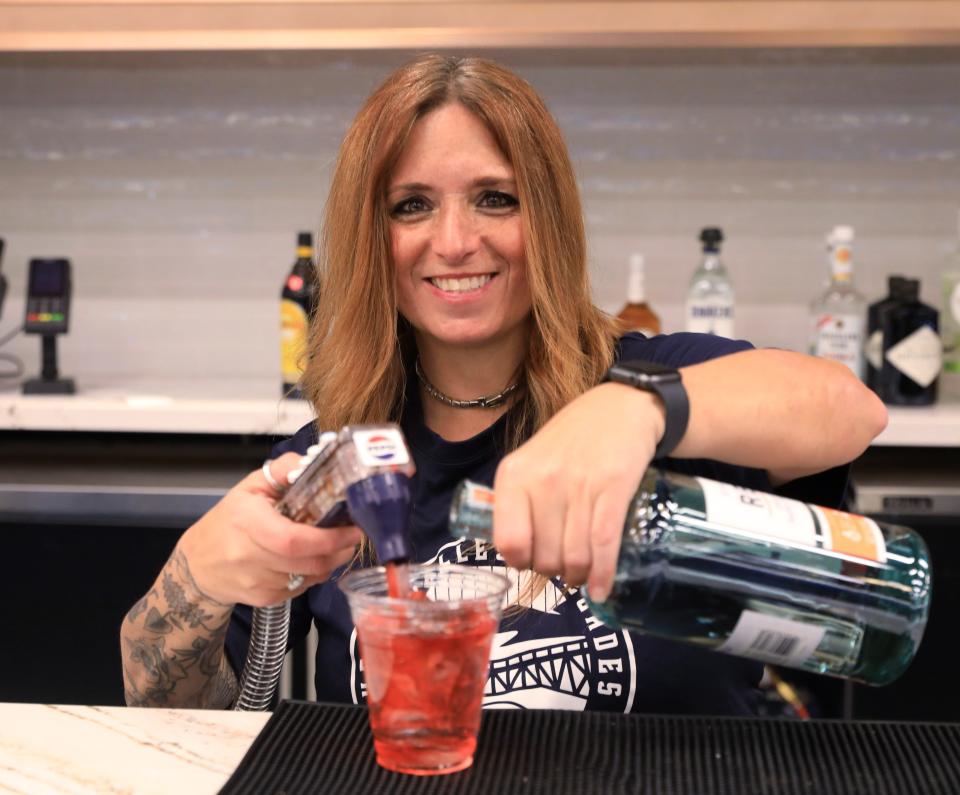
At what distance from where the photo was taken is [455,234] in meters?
1.28

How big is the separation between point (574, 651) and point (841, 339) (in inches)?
54.0

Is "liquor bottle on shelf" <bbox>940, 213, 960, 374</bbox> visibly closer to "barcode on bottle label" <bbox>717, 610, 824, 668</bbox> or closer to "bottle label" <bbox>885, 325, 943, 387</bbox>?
"bottle label" <bbox>885, 325, 943, 387</bbox>

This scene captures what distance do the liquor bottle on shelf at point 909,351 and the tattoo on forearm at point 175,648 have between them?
152 centimetres

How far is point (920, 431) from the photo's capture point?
2.12 metres

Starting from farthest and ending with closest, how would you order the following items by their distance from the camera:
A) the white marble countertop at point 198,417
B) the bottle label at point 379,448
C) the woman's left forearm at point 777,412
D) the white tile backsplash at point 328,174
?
the white tile backsplash at point 328,174 < the white marble countertop at point 198,417 < the woman's left forearm at point 777,412 < the bottle label at point 379,448

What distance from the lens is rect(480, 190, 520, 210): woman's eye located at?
1310mm

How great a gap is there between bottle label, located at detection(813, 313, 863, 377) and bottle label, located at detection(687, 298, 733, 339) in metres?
0.18

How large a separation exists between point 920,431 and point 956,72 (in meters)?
0.90

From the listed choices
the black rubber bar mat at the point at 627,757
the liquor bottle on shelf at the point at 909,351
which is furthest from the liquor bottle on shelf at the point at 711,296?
the black rubber bar mat at the point at 627,757

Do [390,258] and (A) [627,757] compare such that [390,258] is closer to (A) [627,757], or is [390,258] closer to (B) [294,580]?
(B) [294,580]

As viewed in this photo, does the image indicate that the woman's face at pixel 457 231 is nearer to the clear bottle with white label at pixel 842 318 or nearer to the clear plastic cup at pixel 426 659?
the clear plastic cup at pixel 426 659

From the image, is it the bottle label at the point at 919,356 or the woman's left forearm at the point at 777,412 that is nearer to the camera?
the woman's left forearm at the point at 777,412

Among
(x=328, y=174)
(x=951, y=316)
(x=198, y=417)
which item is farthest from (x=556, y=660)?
(x=328, y=174)

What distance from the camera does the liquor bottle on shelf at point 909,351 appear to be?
2268 mm
